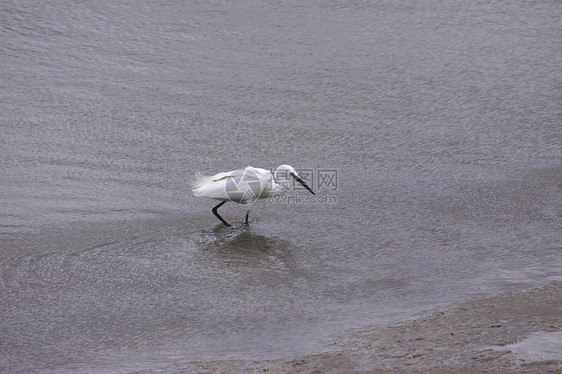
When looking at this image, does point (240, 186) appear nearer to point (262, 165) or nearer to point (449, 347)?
point (262, 165)

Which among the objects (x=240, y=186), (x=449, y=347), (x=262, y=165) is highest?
(x=262, y=165)

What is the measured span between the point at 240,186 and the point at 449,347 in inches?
98.7

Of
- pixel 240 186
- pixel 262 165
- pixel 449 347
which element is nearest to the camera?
pixel 449 347

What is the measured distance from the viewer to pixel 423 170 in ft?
21.1

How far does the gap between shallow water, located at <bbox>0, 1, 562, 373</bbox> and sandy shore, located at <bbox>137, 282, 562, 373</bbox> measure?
0.64 ft

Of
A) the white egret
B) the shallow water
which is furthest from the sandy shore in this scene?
the white egret

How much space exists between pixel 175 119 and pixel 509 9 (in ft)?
15.8

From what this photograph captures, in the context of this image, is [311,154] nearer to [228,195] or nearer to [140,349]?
[228,195]

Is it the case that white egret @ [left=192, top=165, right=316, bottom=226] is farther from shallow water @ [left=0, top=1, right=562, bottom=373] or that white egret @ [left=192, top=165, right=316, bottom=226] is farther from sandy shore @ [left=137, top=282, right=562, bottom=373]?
sandy shore @ [left=137, top=282, right=562, bottom=373]

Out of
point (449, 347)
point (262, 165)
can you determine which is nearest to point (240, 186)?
point (262, 165)

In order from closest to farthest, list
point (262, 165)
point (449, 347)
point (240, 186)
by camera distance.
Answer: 1. point (449, 347)
2. point (240, 186)
3. point (262, 165)

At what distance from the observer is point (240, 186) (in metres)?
5.69

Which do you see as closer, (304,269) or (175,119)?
(304,269)

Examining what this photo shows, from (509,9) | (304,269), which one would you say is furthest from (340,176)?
(509,9)
